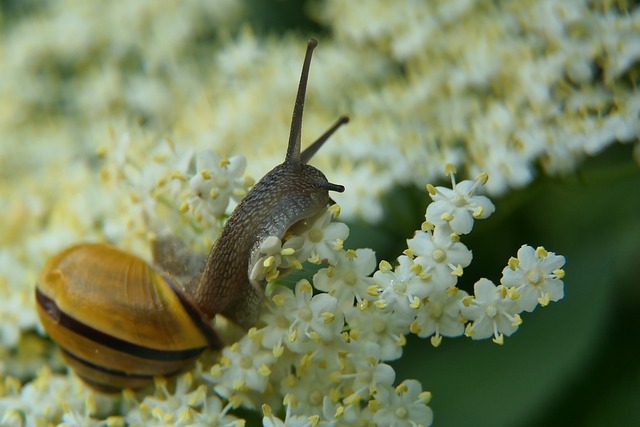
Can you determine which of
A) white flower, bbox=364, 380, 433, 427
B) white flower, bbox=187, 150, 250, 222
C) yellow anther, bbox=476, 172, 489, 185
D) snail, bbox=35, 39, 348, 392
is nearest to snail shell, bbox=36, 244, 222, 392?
snail, bbox=35, 39, 348, 392

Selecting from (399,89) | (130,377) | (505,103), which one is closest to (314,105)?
(399,89)

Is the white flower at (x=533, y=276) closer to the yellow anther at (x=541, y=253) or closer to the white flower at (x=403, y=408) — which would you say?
the yellow anther at (x=541, y=253)

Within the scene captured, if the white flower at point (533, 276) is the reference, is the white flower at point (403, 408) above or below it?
below

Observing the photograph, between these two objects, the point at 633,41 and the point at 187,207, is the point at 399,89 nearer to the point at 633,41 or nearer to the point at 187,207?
the point at 633,41

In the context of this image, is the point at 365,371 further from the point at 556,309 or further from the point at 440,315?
the point at 556,309

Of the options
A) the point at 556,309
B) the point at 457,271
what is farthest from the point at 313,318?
the point at 556,309

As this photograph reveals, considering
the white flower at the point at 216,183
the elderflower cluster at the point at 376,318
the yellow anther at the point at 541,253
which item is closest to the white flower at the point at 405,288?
the elderflower cluster at the point at 376,318

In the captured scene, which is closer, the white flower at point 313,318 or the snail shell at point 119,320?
the white flower at point 313,318
